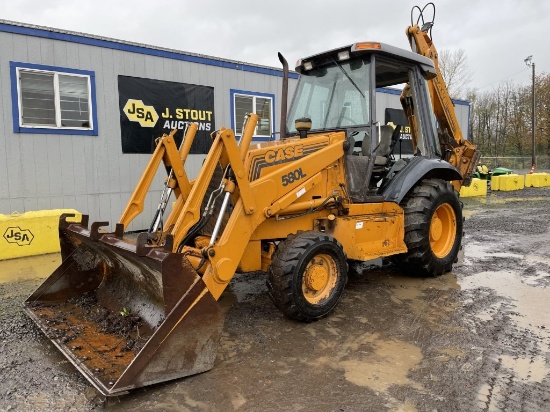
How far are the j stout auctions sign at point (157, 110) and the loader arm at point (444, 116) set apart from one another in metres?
5.05

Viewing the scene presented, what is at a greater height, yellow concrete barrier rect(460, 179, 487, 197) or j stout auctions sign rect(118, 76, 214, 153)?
j stout auctions sign rect(118, 76, 214, 153)

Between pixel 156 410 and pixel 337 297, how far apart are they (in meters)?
2.09

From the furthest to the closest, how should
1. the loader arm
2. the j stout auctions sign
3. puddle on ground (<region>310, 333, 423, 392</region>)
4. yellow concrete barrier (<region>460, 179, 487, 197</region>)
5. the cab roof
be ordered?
yellow concrete barrier (<region>460, 179, 487, 197</region>) → the j stout auctions sign → the loader arm → the cab roof → puddle on ground (<region>310, 333, 423, 392</region>)

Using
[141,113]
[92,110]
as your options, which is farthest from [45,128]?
[141,113]

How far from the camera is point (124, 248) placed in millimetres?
3449

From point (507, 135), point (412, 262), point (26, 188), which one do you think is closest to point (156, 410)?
point (412, 262)

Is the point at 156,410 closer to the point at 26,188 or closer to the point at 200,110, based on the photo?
the point at 26,188

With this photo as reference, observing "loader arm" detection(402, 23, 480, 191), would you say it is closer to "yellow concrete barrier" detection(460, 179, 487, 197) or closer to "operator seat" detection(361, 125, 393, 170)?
"operator seat" detection(361, 125, 393, 170)

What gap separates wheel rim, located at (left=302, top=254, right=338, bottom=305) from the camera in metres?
4.14

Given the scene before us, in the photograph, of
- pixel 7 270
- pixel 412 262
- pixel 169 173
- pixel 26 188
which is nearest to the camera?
pixel 169 173

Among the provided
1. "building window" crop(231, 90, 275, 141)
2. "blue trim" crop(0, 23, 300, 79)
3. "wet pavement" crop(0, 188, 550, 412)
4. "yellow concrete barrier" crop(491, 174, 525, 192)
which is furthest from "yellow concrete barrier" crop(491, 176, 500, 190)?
"wet pavement" crop(0, 188, 550, 412)

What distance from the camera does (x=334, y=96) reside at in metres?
5.23

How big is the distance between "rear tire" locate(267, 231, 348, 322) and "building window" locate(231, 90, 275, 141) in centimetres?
644

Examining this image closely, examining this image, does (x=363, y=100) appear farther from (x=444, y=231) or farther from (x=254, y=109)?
(x=254, y=109)
